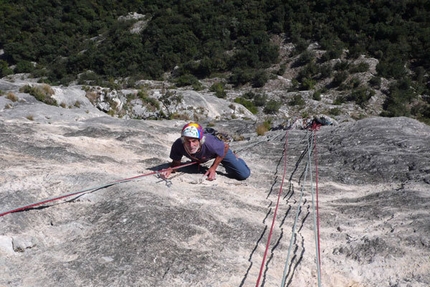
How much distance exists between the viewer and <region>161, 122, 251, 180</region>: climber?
6277 millimetres

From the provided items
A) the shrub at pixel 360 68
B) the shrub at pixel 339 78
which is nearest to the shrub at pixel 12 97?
the shrub at pixel 339 78

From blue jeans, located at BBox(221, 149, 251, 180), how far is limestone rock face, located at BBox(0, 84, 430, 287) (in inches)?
7.3

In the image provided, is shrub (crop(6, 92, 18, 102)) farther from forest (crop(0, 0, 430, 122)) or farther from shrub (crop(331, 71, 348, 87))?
shrub (crop(331, 71, 348, 87))

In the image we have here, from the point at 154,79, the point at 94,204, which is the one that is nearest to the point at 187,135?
the point at 94,204

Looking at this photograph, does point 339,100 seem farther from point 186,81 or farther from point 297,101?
point 186,81

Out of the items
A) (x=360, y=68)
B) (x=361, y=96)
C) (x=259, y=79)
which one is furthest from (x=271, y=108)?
(x=360, y=68)

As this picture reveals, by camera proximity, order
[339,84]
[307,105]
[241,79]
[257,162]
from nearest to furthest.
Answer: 1. [257,162]
2. [307,105]
3. [339,84]
4. [241,79]

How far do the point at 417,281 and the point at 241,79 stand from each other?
3157cm

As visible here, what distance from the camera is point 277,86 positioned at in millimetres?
34312

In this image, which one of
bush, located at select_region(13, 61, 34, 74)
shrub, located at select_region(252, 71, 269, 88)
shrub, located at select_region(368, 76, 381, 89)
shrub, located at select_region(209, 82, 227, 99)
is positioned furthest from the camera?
bush, located at select_region(13, 61, 34, 74)

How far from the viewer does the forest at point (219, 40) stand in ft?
115

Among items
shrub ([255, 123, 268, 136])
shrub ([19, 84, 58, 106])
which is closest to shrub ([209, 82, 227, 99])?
→ shrub ([19, 84, 58, 106])

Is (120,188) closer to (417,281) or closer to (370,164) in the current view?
(417,281)

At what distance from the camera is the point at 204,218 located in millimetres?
5184
